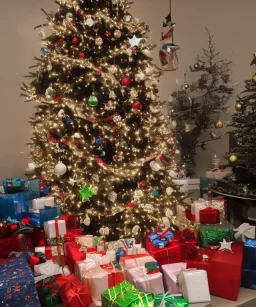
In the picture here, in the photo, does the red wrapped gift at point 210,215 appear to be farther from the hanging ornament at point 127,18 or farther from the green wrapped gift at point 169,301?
the hanging ornament at point 127,18

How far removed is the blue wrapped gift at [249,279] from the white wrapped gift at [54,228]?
3.94ft

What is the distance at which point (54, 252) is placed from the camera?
2125mm

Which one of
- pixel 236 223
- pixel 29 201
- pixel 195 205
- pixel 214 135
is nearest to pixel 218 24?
pixel 214 135

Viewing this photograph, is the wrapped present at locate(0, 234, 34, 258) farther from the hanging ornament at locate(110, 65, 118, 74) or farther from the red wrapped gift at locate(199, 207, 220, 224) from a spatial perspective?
the hanging ornament at locate(110, 65, 118, 74)

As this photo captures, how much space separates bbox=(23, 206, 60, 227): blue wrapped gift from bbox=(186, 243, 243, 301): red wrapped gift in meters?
1.09

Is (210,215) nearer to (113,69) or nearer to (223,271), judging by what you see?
(223,271)

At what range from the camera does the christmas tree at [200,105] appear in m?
4.87

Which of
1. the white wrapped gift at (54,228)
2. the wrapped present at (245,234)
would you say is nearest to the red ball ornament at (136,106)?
the white wrapped gift at (54,228)

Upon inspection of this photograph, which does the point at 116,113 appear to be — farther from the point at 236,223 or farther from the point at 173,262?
the point at 236,223

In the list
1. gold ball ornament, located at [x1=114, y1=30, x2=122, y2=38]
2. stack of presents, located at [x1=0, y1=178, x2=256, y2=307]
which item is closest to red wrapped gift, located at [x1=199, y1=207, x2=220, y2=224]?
stack of presents, located at [x1=0, y1=178, x2=256, y2=307]

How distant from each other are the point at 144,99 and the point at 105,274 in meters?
1.75

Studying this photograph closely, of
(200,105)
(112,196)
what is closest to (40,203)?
(112,196)

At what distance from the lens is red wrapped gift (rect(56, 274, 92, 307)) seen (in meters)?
1.67

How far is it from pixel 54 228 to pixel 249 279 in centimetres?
128
